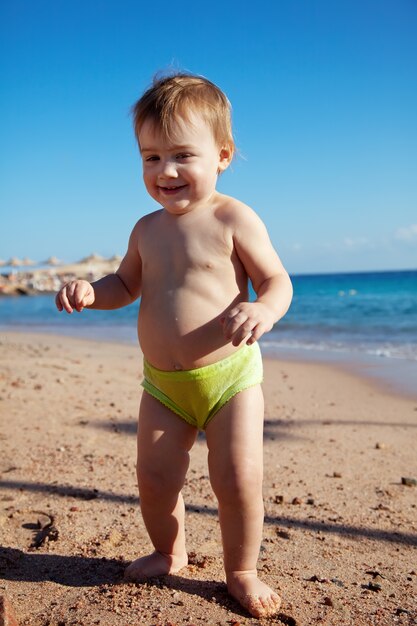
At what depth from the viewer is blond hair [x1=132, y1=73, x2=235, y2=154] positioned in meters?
2.34

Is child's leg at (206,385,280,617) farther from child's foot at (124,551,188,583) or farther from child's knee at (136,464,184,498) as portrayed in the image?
child's foot at (124,551,188,583)

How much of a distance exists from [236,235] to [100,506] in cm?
178

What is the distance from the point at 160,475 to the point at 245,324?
2.50 ft

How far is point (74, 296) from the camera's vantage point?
242 cm

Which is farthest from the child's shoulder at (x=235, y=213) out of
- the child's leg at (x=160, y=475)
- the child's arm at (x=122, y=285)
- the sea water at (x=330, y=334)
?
the sea water at (x=330, y=334)

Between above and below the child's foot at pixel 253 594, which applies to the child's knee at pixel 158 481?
above

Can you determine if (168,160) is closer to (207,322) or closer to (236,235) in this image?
(236,235)

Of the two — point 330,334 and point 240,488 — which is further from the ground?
point 240,488

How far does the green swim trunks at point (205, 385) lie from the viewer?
92.5 inches

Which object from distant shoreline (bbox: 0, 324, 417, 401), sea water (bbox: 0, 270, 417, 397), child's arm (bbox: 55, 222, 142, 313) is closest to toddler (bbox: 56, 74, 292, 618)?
child's arm (bbox: 55, 222, 142, 313)

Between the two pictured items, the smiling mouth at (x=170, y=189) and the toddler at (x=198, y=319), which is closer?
the toddler at (x=198, y=319)

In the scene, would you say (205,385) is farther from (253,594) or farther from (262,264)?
(253,594)

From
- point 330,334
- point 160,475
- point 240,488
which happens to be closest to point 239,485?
point 240,488

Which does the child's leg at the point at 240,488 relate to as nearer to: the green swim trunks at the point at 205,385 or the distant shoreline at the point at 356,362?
the green swim trunks at the point at 205,385
